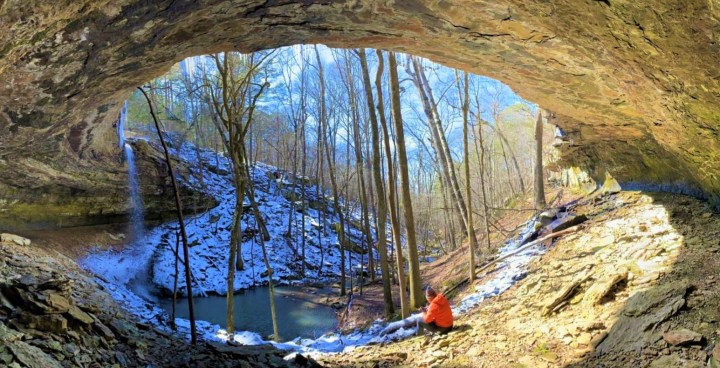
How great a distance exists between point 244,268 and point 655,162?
15.0 m

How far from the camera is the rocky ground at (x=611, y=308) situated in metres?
3.86

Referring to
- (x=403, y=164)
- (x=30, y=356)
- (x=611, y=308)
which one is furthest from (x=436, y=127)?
(x=30, y=356)

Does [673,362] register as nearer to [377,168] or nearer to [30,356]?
[30,356]

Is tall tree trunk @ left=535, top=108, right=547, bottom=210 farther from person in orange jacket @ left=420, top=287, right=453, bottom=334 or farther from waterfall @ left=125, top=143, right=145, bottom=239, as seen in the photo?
waterfall @ left=125, top=143, right=145, bottom=239

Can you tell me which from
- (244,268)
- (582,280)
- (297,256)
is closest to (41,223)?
(244,268)

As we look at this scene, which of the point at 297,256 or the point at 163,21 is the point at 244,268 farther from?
the point at 163,21

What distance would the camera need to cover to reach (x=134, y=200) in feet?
52.3

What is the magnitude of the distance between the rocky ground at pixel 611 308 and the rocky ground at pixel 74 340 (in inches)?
62.4

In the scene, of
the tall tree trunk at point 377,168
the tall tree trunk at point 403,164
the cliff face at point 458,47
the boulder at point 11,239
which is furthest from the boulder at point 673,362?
the boulder at point 11,239

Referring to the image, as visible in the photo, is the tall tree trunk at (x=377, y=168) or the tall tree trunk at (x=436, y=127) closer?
the tall tree trunk at (x=377, y=168)

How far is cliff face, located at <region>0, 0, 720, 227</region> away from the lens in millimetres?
3107

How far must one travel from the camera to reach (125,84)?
5.77 meters

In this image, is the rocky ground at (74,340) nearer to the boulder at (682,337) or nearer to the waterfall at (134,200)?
the boulder at (682,337)

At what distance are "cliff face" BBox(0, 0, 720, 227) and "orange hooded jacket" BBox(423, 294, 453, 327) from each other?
12.0ft
